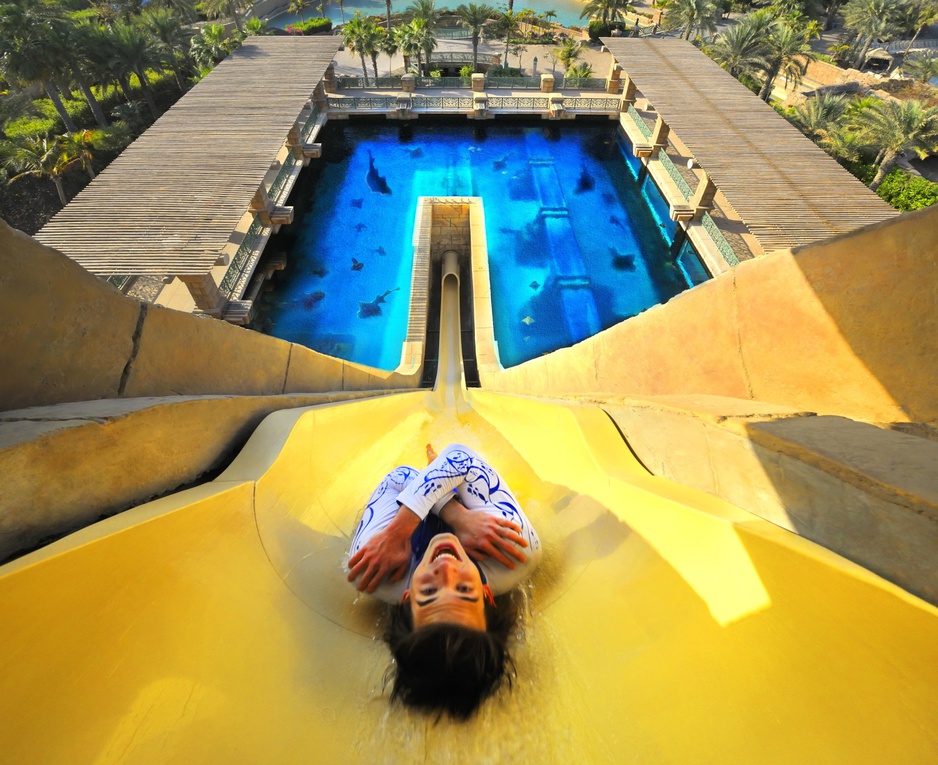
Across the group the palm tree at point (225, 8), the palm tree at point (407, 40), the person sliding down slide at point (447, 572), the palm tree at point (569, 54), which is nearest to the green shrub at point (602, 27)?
the palm tree at point (569, 54)

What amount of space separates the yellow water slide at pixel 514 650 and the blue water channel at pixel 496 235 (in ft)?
27.9

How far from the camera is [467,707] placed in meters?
1.35

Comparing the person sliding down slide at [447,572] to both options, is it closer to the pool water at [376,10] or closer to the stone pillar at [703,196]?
the stone pillar at [703,196]

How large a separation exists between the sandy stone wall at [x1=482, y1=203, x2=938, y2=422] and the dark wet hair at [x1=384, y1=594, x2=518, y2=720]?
1.86 metres

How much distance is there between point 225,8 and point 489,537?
38.7 meters

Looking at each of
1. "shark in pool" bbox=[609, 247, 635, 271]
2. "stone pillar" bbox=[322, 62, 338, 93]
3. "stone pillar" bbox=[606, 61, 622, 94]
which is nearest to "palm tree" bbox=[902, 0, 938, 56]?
"stone pillar" bbox=[606, 61, 622, 94]

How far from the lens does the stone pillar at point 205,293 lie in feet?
28.9

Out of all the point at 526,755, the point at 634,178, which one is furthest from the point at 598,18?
the point at 526,755

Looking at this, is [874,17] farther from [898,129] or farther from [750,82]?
[898,129]

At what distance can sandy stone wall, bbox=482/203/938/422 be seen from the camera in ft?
6.18

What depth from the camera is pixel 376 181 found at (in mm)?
14172

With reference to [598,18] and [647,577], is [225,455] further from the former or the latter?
[598,18]

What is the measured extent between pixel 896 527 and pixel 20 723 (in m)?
2.01

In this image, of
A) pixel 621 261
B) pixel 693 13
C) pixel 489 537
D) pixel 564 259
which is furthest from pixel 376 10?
pixel 489 537
